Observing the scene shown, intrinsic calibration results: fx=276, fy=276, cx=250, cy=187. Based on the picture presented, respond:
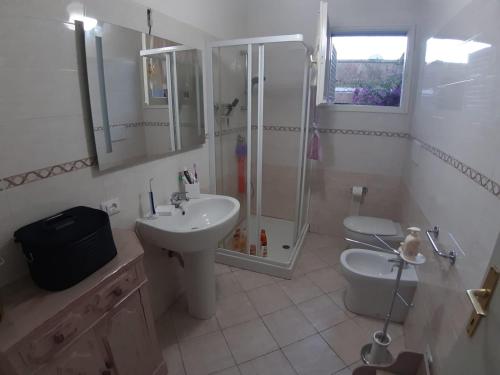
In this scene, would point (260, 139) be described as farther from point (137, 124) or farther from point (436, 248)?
point (436, 248)

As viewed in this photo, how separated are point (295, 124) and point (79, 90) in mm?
1963

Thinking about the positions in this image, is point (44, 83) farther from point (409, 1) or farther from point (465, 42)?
point (409, 1)

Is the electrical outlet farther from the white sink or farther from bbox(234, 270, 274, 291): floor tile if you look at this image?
bbox(234, 270, 274, 291): floor tile

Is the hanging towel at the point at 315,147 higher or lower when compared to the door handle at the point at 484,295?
higher

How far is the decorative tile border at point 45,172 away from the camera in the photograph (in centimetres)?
97

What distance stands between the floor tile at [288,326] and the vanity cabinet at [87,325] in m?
0.77

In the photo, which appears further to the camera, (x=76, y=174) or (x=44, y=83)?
(x=76, y=174)

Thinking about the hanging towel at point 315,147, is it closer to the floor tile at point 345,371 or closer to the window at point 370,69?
the window at point 370,69

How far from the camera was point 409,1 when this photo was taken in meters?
2.25

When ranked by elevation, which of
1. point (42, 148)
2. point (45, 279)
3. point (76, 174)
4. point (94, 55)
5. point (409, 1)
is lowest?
point (45, 279)

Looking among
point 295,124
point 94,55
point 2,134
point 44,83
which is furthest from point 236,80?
point 2,134

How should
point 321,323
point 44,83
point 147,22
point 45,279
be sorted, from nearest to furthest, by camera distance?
point 45,279, point 44,83, point 147,22, point 321,323

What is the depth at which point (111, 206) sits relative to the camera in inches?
54.2

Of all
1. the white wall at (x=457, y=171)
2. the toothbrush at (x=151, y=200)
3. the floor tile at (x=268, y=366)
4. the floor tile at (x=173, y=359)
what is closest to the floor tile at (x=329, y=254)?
the white wall at (x=457, y=171)
